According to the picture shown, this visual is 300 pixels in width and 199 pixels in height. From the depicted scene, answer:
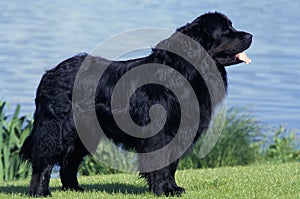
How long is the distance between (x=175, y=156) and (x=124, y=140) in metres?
0.60

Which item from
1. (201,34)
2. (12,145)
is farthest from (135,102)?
(12,145)

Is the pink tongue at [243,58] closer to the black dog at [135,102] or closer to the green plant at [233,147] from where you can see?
the black dog at [135,102]

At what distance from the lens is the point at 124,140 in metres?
6.70

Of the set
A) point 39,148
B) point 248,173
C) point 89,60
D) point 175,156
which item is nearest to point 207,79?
point 175,156

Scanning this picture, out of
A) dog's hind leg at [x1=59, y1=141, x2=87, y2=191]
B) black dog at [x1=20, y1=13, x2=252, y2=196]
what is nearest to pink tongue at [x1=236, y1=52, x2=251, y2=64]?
black dog at [x1=20, y1=13, x2=252, y2=196]

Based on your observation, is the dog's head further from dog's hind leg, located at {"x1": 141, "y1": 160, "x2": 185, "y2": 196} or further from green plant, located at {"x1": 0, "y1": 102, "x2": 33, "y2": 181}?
green plant, located at {"x1": 0, "y1": 102, "x2": 33, "y2": 181}

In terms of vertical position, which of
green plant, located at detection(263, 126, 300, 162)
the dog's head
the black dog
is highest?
the dog's head

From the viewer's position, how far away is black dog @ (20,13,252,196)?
255 inches

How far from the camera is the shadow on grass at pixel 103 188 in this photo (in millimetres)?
7210

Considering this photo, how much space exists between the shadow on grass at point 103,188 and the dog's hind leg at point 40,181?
441mm

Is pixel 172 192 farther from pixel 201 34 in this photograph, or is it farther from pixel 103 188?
pixel 201 34

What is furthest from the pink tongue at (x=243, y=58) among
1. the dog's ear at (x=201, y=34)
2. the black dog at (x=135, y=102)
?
the dog's ear at (x=201, y=34)

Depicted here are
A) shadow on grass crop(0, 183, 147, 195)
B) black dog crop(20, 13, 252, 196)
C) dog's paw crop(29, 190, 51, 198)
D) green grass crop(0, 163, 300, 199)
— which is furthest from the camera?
shadow on grass crop(0, 183, 147, 195)

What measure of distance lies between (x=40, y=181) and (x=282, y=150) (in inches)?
274
